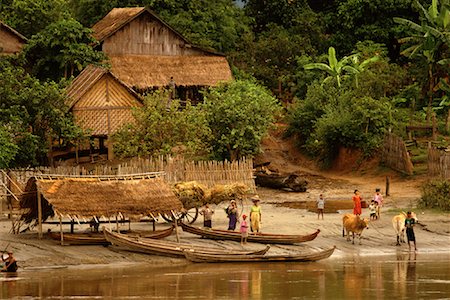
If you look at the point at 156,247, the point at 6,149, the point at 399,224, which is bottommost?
the point at 156,247

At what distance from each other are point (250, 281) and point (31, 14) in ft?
100

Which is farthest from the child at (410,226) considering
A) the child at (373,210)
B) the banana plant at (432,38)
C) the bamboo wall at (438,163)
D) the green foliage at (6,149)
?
the banana plant at (432,38)

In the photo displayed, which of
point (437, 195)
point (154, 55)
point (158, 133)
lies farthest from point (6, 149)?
point (154, 55)

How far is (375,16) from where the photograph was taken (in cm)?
5950

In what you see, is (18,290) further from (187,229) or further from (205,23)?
(205,23)

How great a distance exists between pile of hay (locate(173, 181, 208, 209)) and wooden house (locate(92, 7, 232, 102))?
1918 centimetres

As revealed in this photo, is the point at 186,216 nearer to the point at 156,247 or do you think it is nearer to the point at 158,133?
the point at 156,247

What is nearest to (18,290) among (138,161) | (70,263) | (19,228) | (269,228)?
(70,263)

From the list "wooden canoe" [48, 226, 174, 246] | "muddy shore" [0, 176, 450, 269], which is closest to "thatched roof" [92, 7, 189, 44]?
"muddy shore" [0, 176, 450, 269]

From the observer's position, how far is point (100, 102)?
46219 millimetres

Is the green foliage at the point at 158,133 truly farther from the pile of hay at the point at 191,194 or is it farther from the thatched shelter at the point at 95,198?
the thatched shelter at the point at 95,198

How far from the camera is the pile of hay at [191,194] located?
34.1 metres

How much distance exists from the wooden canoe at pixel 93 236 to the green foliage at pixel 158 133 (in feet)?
32.3

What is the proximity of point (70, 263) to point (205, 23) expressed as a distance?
3099 centimetres
